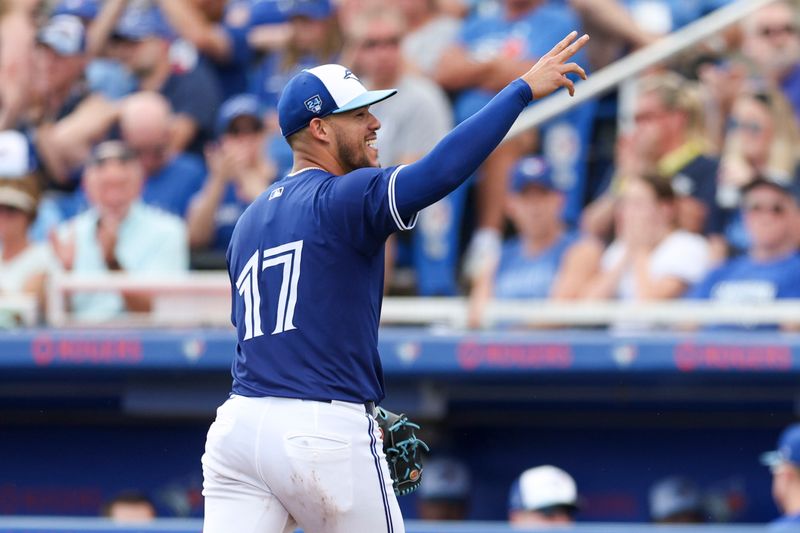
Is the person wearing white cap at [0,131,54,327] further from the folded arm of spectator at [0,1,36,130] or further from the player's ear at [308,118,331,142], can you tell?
the player's ear at [308,118,331,142]

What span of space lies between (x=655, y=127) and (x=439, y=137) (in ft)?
3.25

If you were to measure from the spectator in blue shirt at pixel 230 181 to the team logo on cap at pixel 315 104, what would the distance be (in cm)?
350

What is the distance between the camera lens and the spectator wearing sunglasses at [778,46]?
6.58m

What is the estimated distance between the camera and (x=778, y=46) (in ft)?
21.9

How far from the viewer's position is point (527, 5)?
7.16 meters

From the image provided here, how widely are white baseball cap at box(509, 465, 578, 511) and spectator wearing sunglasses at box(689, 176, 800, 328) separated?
103 cm

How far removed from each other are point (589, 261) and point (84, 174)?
2.77 m

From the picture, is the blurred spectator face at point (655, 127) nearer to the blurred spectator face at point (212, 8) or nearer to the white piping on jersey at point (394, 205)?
the blurred spectator face at point (212, 8)

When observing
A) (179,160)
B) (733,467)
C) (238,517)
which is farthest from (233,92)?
(238,517)

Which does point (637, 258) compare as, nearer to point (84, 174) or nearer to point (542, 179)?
point (542, 179)

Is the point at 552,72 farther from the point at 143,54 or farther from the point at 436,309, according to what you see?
the point at 143,54

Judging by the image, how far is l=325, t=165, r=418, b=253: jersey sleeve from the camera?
3.28 m

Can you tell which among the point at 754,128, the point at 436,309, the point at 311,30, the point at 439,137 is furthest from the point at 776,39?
the point at 311,30

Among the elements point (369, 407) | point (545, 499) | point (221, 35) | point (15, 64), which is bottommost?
point (545, 499)
